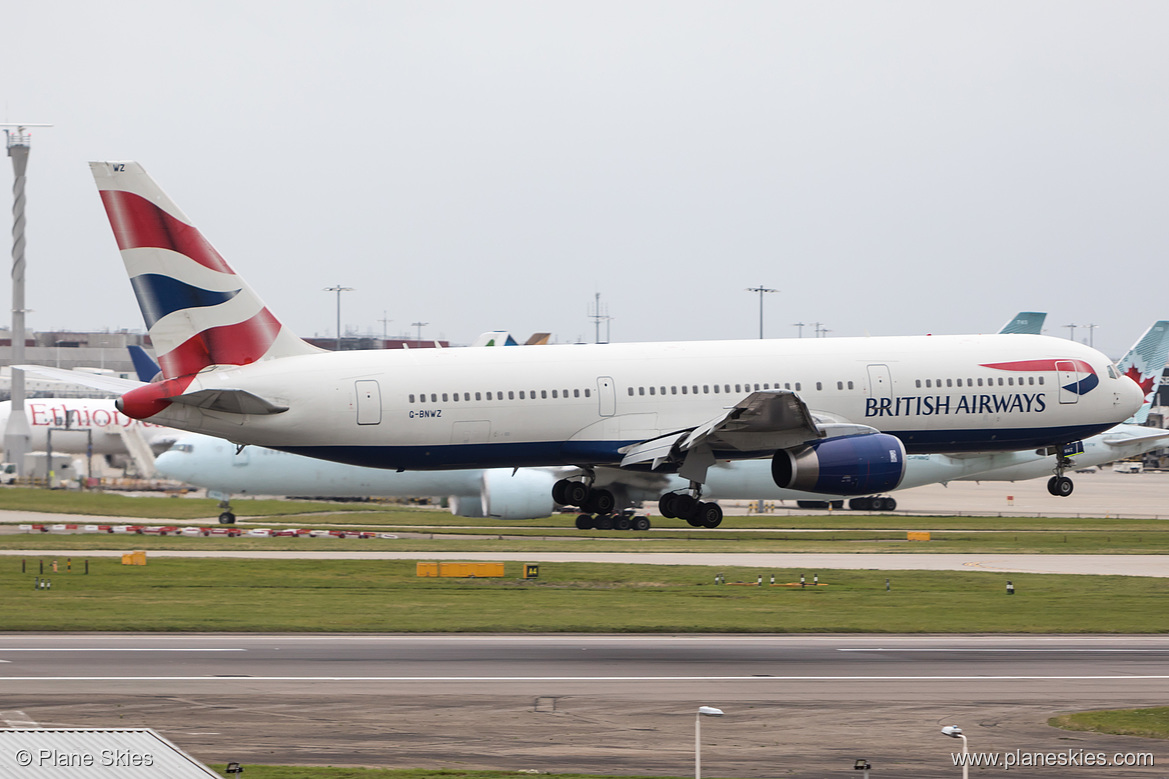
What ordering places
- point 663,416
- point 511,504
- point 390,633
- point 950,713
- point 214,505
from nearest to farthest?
1. point 950,713
2. point 390,633
3. point 663,416
4. point 511,504
5. point 214,505

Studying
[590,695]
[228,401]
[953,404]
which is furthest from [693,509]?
[590,695]

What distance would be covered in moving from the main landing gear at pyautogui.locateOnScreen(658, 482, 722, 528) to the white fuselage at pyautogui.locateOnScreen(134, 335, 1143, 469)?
10.4 ft

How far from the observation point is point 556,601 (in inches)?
1734

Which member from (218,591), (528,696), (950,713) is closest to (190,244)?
(218,591)

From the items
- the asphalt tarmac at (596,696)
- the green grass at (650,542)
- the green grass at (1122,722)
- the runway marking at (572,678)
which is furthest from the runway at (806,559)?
the green grass at (1122,722)

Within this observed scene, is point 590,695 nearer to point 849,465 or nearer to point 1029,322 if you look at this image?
point 849,465

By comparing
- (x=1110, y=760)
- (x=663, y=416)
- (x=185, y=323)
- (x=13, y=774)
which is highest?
(x=185, y=323)

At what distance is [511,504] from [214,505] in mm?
24130

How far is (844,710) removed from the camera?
2586cm

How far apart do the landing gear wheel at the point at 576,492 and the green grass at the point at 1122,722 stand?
24.7m

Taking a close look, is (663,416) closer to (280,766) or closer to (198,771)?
(280,766)

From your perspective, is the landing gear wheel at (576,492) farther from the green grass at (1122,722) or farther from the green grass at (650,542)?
the green grass at (1122,722)

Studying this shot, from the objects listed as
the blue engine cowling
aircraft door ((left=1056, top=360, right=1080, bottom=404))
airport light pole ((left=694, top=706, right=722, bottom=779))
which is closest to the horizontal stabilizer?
the blue engine cowling

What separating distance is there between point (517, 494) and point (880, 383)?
114ft
